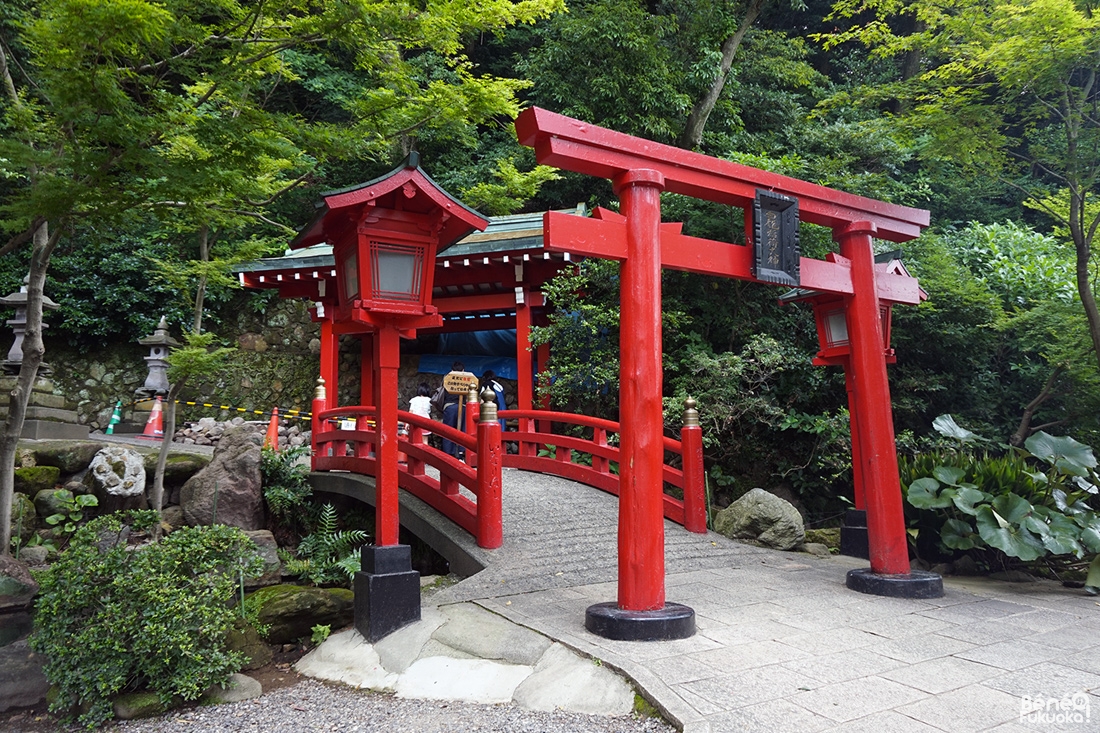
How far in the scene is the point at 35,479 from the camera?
8438 mm

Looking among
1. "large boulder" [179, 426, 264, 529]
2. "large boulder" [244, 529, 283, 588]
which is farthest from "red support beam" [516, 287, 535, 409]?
"large boulder" [244, 529, 283, 588]

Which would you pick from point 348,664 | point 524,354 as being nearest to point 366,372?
point 524,354

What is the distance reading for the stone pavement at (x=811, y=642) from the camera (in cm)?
322

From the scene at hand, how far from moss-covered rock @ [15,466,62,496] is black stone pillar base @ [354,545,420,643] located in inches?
243

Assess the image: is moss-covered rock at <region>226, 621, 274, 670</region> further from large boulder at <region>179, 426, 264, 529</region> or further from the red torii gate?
large boulder at <region>179, 426, 264, 529</region>

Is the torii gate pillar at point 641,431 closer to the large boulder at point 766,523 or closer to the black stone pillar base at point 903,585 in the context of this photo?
the black stone pillar base at point 903,585

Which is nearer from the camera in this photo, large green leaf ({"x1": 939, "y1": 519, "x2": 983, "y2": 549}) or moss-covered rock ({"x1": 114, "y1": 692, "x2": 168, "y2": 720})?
moss-covered rock ({"x1": 114, "y1": 692, "x2": 168, "y2": 720})

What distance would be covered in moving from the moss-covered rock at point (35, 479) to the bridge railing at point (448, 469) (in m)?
3.41

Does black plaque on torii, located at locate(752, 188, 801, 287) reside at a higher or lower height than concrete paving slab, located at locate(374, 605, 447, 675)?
higher

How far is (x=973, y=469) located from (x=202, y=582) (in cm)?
670

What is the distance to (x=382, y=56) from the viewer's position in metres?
7.50

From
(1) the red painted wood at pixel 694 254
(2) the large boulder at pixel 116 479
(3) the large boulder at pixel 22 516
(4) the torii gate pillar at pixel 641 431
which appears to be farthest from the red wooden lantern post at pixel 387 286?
(2) the large boulder at pixel 116 479

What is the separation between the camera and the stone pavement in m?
3.22

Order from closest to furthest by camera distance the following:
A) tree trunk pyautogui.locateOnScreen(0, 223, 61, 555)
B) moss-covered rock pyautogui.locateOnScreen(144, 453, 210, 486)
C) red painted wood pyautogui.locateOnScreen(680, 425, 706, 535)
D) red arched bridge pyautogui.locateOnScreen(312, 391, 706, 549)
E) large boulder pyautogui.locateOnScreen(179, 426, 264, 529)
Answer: tree trunk pyautogui.locateOnScreen(0, 223, 61, 555) < red arched bridge pyautogui.locateOnScreen(312, 391, 706, 549) < red painted wood pyautogui.locateOnScreen(680, 425, 706, 535) < large boulder pyautogui.locateOnScreen(179, 426, 264, 529) < moss-covered rock pyautogui.locateOnScreen(144, 453, 210, 486)
